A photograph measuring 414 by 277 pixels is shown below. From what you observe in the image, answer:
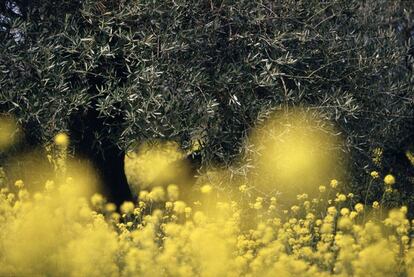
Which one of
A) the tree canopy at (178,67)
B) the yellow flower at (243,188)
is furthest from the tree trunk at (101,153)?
the yellow flower at (243,188)

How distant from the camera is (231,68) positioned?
10.1 meters

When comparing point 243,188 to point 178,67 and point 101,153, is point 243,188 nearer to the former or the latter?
point 178,67

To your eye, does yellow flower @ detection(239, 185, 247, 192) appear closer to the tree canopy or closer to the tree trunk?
the tree canopy

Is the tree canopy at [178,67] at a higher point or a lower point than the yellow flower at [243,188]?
higher

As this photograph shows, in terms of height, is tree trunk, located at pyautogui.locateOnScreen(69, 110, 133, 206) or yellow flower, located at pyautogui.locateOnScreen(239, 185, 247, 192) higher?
tree trunk, located at pyautogui.locateOnScreen(69, 110, 133, 206)

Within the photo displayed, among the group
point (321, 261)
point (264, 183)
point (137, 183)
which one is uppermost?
point (137, 183)

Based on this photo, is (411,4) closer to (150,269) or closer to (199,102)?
(199,102)

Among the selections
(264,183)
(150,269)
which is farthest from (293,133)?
(150,269)

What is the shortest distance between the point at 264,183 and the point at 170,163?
2594mm

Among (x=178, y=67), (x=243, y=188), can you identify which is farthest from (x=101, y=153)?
(x=243, y=188)

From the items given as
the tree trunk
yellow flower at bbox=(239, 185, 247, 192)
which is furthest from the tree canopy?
yellow flower at bbox=(239, 185, 247, 192)

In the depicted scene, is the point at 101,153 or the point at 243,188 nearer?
the point at 243,188

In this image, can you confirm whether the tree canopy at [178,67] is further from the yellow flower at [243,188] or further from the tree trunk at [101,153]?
the yellow flower at [243,188]

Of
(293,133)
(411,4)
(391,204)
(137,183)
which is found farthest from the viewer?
(137,183)
